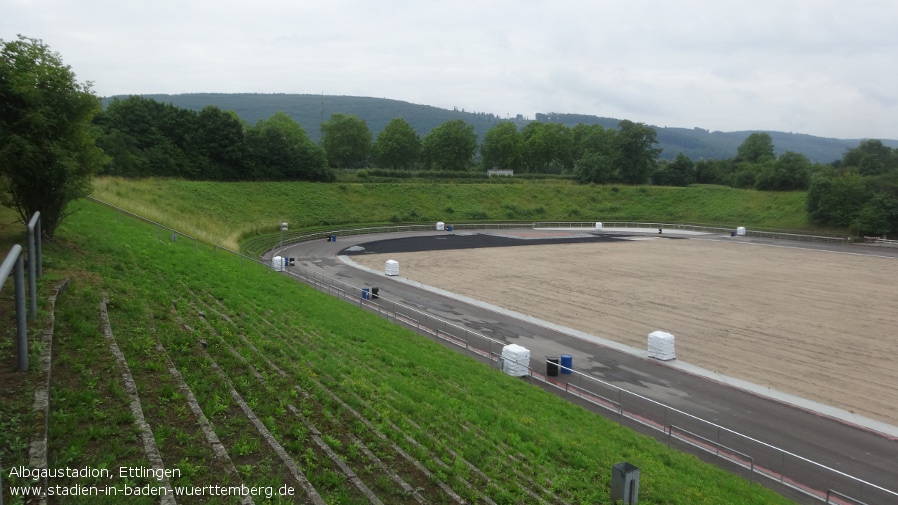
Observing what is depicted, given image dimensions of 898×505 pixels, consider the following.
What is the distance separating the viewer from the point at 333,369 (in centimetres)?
1230

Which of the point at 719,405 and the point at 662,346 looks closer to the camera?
the point at 719,405

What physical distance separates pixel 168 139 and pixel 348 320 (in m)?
58.3

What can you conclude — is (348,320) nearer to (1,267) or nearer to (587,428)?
(587,428)

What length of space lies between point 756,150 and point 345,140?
311ft

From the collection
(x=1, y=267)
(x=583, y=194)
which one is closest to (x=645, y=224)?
(x=583, y=194)

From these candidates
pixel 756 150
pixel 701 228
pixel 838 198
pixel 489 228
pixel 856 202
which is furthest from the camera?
pixel 756 150

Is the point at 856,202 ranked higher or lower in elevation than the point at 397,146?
lower

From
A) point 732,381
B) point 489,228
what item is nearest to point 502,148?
point 489,228

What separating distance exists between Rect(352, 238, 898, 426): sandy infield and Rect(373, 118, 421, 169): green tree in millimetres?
61970

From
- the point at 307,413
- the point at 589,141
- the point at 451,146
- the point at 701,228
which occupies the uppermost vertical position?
the point at 589,141

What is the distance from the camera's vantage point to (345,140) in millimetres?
114188

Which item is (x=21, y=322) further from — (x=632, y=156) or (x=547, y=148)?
→ (x=547, y=148)

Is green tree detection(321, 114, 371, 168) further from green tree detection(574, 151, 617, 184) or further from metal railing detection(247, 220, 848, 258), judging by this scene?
metal railing detection(247, 220, 848, 258)

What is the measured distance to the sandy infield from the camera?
2092cm
